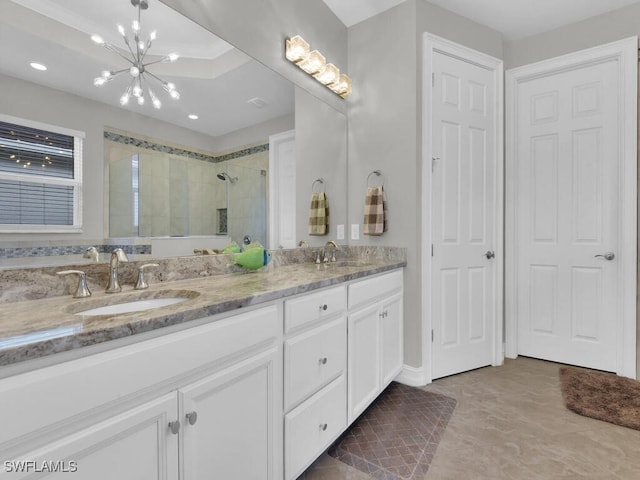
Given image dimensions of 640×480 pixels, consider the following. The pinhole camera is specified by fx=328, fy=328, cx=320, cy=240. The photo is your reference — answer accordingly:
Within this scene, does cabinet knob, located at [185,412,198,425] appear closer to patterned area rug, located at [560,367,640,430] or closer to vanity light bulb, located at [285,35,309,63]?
vanity light bulb, located at [285,35,309,63]

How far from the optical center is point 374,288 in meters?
1.91

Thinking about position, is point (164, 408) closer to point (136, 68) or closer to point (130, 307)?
point (130, 307)

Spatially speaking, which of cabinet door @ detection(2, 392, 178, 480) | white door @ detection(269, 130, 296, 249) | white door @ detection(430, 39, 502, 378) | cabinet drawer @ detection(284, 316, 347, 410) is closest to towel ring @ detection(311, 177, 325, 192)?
white door @ detection(269, 130, 296, 249)

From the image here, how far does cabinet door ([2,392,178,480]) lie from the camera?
626mm

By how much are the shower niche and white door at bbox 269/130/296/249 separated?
0.07 m

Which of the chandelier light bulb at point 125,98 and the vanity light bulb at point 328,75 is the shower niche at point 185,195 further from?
the vanity light bulb at point 328,75

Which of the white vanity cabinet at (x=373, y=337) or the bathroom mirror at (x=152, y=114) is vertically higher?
the bathroom mirror at (x=152, y=114)

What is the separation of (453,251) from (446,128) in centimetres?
92

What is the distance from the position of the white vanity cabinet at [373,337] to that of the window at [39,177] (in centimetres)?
123

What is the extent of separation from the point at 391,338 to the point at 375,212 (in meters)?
0.89

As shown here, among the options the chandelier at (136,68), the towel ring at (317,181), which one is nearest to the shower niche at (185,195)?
the chandelier at (136,68)

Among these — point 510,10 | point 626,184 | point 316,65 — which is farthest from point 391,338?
point 510,10

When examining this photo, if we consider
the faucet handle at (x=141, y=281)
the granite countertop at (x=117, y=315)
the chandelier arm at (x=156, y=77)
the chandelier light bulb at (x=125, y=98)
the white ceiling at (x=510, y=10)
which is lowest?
the granite countertop at (x=117, y=315)

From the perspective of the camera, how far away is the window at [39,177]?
1.00 m
